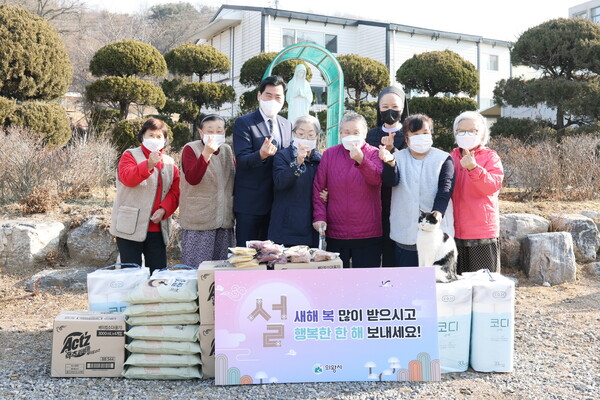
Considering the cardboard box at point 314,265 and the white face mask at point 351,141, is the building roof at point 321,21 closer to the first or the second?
the white face mask at point 351,141

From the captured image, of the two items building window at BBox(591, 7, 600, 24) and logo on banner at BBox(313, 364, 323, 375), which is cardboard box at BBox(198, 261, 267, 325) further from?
building window at BBox(591, 7, 600, 24)

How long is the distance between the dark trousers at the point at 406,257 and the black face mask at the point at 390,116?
3.28 ft

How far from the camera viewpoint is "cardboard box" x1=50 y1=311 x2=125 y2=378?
10.9 feet

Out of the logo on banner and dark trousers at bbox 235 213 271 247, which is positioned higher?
dark trousers at bbox 235 213 271 247

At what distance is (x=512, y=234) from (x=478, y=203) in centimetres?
321

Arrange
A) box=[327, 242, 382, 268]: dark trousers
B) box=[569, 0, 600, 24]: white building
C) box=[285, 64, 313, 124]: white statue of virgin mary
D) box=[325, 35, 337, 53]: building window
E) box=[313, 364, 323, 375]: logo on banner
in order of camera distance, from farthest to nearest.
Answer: box=[569, 0, 600, 24]: white building, box=[325, 35, 337, 53]: building window, box=[285, 64, 313, 124]: white statue of virgin mary, box=[327, 242, 382, 268]: dark trousers, box=[313, 364, 323, 375]: logo on banner

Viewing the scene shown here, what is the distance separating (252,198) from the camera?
4.03 metres

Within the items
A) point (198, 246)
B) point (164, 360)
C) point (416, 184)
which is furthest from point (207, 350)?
point (416, 184)

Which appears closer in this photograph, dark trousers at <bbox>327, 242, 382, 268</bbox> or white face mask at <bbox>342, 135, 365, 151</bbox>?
white face mask at <bbox>342, 135, 365, 151</bbox>

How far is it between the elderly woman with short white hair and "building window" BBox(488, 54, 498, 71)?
2331 centimetres

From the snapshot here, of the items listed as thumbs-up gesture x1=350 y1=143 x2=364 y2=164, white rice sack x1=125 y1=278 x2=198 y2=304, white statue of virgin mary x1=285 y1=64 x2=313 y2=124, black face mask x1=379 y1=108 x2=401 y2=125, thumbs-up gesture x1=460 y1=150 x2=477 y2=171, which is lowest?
white rice sack x1=125 y1=278 x2=198 y2=304

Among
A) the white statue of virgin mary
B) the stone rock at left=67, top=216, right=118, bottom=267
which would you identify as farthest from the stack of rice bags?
the white statue of virgin mary

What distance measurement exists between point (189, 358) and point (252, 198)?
1276mm

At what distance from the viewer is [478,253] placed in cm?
381
